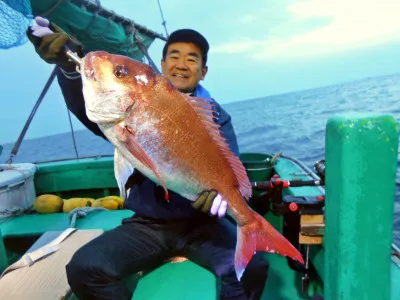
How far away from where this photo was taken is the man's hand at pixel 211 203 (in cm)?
177

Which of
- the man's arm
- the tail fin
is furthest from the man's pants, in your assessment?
the man's arm

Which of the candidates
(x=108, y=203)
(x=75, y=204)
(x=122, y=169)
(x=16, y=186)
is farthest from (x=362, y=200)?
(x=16, y=186)

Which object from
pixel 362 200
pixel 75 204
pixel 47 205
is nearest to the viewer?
pixel 362 200

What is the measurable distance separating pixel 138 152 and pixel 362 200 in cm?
106

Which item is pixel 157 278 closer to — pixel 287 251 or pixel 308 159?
pixel 287 251

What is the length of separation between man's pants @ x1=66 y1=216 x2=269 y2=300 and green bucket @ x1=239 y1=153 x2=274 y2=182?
1998mm

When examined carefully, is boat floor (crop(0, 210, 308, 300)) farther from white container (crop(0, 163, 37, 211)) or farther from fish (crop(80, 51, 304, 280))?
fish (crop(80, 51, 304, 280))

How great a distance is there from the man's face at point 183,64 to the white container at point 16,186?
2685 millimetres

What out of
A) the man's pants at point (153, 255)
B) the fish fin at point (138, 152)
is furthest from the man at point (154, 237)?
the fish fin at point (138, 152)

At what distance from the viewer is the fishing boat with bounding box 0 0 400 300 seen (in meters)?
0.91

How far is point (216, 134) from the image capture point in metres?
1.80

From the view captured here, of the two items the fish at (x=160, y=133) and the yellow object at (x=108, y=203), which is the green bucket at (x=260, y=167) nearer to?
the yellow object at (x=108, y=203)

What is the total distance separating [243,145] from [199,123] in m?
13.3

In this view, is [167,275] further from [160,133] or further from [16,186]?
[16,186]
